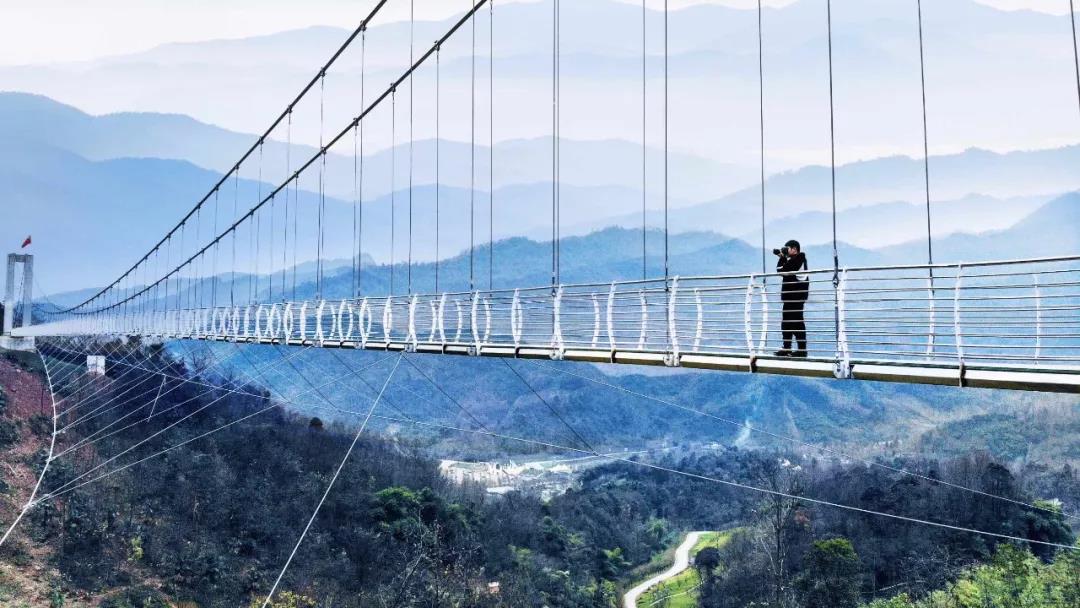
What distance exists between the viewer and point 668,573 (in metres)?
50.7

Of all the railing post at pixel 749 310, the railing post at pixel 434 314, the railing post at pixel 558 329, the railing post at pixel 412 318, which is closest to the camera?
the railing post at pixel 749 310

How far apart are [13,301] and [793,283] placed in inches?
2617

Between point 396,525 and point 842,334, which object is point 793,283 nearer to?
point 842,334

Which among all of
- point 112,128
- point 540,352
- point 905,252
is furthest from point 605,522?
point 112,128

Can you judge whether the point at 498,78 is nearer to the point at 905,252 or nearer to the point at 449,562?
the point at 905,252

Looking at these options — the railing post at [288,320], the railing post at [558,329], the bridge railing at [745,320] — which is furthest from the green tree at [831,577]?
the railing post at [558,329]

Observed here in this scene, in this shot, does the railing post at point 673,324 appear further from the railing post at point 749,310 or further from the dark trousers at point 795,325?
the dark trousers at point 795,325

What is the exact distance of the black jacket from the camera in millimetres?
8555

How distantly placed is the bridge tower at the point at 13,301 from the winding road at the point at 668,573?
40126 millimetres

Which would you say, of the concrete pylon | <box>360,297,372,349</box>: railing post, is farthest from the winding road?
the concrete pylon

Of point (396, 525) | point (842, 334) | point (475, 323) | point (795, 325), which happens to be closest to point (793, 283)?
point (795, 325)

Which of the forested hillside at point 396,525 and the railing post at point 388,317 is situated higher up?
the railing post at point 388,317

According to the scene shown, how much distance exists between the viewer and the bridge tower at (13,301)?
57.4 m

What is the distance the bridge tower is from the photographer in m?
59.4
